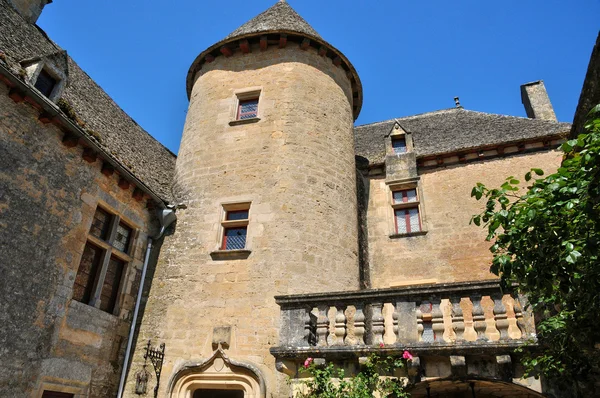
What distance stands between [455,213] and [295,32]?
18.2 ft

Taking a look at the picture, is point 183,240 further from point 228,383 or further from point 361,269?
point 361,269

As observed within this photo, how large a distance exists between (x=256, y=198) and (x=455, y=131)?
6.66 metres

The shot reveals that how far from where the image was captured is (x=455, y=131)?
11953 millimetres

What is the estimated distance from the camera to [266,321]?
6863mm

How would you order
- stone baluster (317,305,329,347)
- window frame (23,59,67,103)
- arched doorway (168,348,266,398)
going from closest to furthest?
stone baluster (317,305,329,347) → arched doorway (168,348,266,398) → window frame (23,59,67,103)

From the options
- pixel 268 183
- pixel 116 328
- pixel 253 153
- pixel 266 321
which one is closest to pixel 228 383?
pixel 266 321

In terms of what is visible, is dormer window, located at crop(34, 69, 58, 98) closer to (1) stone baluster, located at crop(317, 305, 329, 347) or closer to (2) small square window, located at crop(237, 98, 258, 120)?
(2) small square window, located at crop(237, 98, 258, 120)

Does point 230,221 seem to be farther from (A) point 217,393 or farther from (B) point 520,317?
(B) point 520,317

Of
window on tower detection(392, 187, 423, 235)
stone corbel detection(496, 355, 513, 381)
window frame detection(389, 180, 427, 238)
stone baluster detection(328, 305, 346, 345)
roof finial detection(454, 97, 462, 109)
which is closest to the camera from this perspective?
stone corbel detection(496, 355, 513, 381)

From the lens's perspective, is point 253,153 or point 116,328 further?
point 253,153

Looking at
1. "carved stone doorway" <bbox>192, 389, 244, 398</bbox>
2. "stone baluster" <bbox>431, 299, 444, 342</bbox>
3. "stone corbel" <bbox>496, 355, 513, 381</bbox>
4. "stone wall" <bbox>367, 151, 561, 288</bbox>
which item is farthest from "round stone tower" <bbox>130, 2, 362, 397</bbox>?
"stone corbel" <bbox>496, 355, 513, 381</bbox>

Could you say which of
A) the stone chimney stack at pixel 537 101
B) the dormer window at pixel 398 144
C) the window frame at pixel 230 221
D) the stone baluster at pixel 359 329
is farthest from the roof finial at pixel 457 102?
the stone baluster at pixel 359 329

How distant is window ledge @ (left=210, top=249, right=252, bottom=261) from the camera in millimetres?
7598

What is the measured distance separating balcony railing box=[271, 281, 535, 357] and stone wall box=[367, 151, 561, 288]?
322cm
